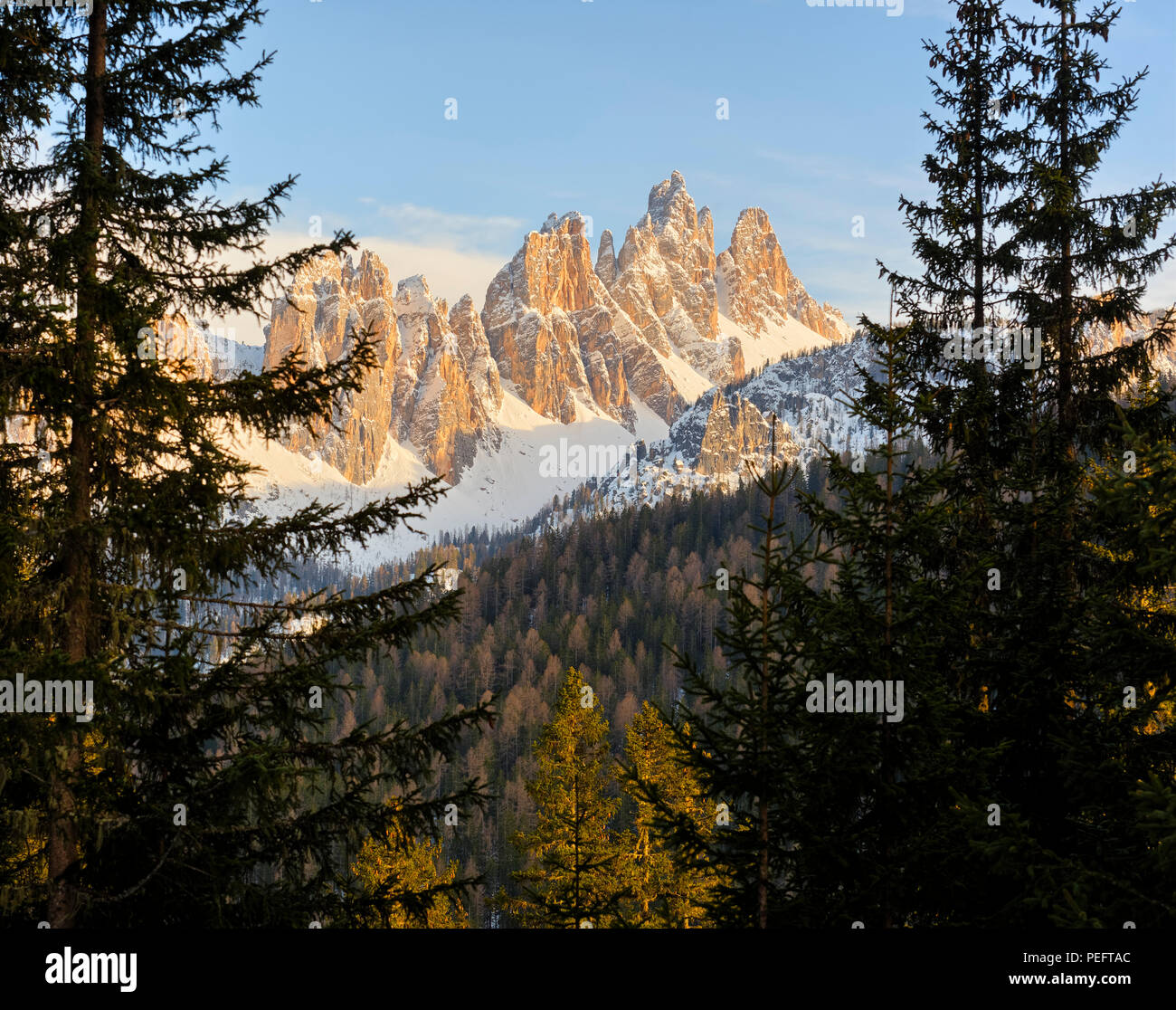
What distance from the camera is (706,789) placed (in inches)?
376

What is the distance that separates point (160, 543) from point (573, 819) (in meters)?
14.3

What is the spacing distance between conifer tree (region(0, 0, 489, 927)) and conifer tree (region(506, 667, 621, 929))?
11000 millimetres

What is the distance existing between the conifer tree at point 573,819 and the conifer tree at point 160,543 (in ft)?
36.1

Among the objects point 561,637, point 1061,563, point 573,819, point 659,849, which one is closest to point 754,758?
point 1061,563

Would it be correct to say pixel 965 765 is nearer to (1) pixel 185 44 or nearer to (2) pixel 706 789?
(2) pixel 706 789

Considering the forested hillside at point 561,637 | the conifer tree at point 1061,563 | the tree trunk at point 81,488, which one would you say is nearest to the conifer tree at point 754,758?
the conifer tree at point 1061,563

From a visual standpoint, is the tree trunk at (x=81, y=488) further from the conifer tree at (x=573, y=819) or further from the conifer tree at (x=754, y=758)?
the conifer tree at (x=573, y=819)

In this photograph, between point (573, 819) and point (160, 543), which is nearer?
point (160, 543)

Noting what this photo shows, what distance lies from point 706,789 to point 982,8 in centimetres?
1386

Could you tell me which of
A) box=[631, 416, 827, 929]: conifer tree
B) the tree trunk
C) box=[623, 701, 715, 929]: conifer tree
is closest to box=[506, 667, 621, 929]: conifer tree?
box=[623, 701, 715, 929]: conifer tree

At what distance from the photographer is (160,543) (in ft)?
25.6

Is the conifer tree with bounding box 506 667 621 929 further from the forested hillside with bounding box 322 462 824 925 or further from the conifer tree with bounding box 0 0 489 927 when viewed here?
the forested hillside with bounding box 322 462 824 925

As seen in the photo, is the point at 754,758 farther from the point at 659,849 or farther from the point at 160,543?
the point at 659,849
